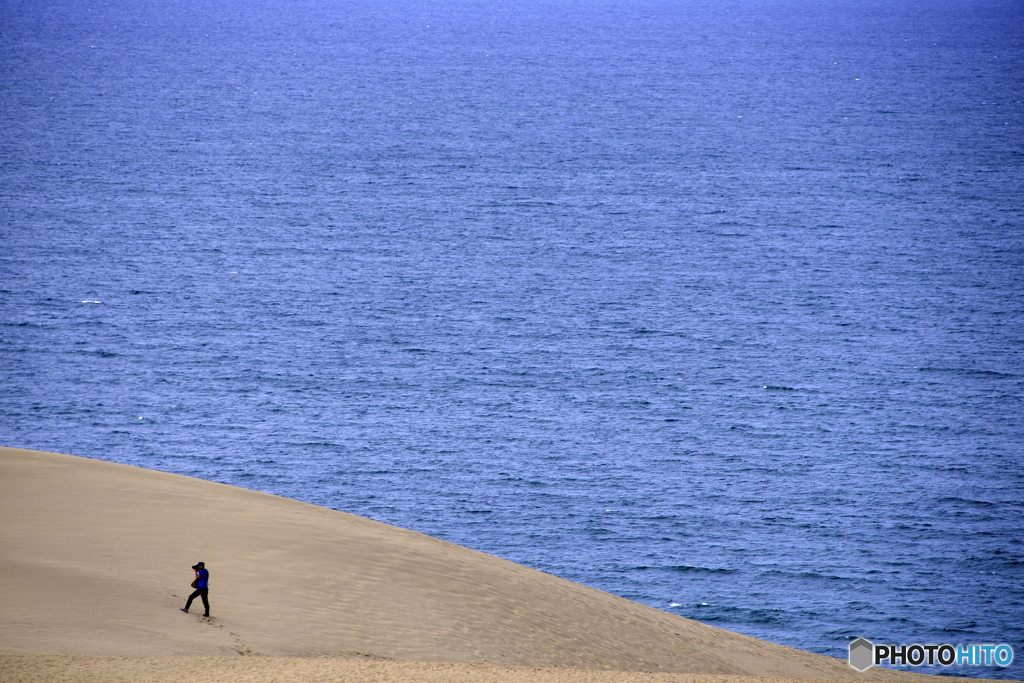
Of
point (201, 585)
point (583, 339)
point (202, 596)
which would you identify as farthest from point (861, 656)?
point (583, 339)

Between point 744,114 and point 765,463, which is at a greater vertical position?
point 744,114

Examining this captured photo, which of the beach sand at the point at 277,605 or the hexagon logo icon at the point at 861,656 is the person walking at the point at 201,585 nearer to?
the beach sand at the point at 277,605

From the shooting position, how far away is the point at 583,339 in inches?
3445

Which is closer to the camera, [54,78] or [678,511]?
[678,511]

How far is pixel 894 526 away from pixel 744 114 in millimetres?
123204

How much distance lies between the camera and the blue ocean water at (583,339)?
59312 millimetres

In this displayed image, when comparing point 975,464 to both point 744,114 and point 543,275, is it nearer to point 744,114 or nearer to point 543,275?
point 543,275

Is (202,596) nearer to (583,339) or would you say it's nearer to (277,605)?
(277,605)

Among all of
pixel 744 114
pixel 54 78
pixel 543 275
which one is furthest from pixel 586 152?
pixel 54 78

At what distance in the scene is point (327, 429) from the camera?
7125cm

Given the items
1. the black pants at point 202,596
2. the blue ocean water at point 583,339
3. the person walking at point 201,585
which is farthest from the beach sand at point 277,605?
the blue ocean water at point 583,339

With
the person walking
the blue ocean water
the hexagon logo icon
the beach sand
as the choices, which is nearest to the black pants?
the person walking

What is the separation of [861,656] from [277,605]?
23677 millimetres

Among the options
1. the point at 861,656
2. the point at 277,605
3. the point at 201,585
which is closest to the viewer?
the point at 201,585
